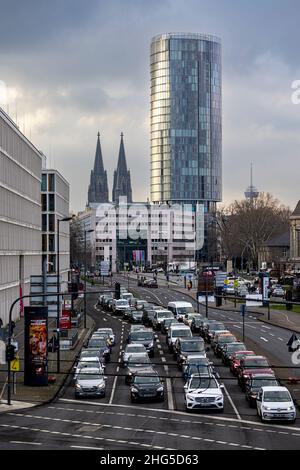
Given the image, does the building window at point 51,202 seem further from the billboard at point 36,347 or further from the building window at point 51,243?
the billboard at point 36,347

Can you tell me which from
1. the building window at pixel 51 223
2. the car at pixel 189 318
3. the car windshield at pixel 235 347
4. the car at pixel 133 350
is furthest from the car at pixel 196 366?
the building window at pixel 51 223

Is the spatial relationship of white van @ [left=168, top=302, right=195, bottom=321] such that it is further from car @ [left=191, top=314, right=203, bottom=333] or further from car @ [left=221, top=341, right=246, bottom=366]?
car @ [left=221, top=341, right=246, bottom=366]

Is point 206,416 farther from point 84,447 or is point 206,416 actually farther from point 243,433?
point 84,447

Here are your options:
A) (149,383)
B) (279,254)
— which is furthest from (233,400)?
(279,254)

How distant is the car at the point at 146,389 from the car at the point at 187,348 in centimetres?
847

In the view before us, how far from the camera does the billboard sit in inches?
1913

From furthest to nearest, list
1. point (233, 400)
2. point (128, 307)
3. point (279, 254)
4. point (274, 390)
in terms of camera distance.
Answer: point (279, 254), point (128, 307), point (233, 400), point (274, 390)

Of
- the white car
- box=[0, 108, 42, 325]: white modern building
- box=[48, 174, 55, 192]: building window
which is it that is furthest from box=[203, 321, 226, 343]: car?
box=[48, 174, 55, 192]: building window

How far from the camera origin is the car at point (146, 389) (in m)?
43.1

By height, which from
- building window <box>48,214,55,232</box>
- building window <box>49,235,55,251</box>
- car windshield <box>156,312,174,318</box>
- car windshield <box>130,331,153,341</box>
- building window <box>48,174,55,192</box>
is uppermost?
building window <box>48,174,55,192</box>

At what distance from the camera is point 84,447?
31.4 meters

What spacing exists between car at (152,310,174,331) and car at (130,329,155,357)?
15.8 m
